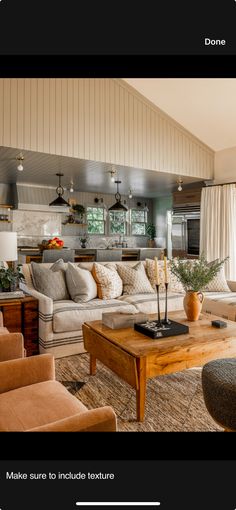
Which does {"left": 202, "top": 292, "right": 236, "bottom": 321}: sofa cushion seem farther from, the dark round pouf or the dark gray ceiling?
the dark gray ceiling

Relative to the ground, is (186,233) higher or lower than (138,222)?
lower

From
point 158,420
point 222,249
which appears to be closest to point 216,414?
point 158,420

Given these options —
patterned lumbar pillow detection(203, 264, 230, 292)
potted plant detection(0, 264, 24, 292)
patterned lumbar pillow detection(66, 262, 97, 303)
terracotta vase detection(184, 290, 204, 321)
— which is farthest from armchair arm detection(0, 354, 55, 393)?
patterned lumbar pillow detection(203, 264, 230, 292)

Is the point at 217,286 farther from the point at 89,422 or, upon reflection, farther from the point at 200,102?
the point at 89,422

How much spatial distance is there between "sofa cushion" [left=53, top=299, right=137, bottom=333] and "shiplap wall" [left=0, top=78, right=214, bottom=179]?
1992 millimetres

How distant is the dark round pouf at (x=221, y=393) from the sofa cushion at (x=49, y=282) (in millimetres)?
2207

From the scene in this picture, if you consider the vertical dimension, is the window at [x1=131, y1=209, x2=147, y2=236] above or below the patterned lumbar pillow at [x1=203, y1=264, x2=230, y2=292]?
above

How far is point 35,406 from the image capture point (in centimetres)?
143

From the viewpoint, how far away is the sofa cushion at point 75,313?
10.1ft

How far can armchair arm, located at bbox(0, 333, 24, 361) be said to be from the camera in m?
1.91

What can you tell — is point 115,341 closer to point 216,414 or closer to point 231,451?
point 216,414

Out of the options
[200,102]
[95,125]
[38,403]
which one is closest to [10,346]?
[38,403]

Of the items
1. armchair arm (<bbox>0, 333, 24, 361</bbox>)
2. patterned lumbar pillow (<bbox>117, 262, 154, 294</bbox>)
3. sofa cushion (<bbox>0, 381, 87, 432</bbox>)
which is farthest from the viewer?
patterned lumbar pillow (<bbox>117, 262, 154, 294</bbox>)

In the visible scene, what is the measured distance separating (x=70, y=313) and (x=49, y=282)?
1.79ft
